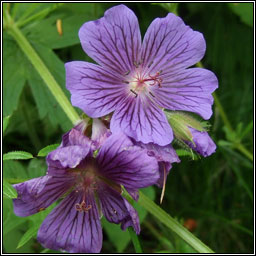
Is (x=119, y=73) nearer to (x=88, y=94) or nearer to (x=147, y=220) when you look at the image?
(x=88, y=94)

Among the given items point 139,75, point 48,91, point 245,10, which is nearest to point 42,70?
point 48,91

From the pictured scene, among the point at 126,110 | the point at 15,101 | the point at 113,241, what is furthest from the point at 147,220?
the point at 126,110

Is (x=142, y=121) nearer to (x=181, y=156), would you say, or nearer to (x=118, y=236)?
(x=181, y=156)

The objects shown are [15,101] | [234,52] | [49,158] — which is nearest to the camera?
[49,158]

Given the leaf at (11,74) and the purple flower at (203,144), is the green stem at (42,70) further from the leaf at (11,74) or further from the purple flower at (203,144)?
the purple flower at (203,144)

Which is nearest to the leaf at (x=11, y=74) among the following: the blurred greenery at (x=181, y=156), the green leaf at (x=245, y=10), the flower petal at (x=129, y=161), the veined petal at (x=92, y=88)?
the blurred greenery at (x=181, y=156)

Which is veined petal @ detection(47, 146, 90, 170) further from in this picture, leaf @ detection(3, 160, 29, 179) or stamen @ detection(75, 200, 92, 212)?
leaf @ detection(3, 160, 29, 179)
